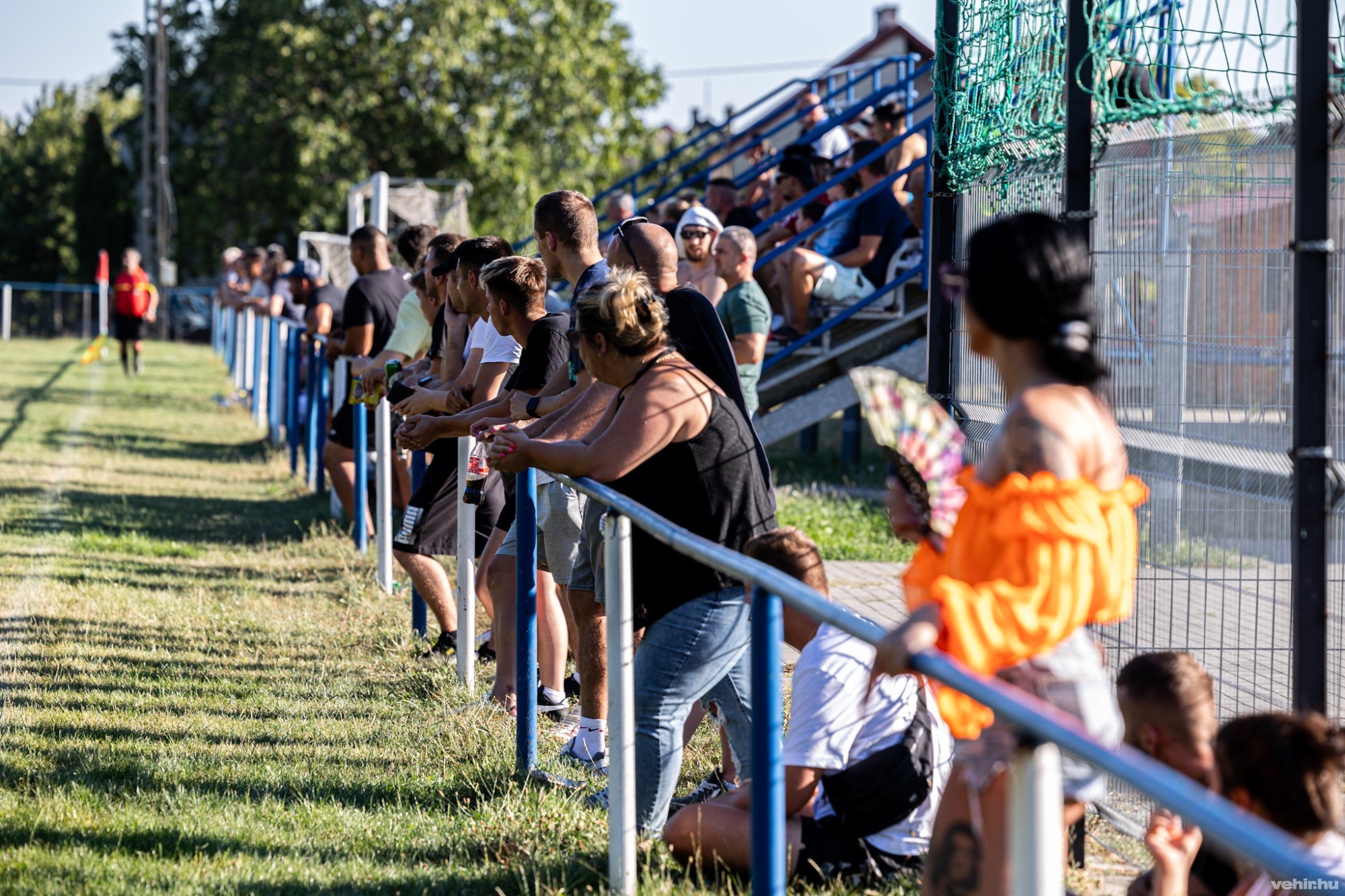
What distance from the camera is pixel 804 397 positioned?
11.0 m

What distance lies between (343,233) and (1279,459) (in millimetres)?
33037

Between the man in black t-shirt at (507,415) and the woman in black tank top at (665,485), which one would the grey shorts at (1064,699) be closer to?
the woman in black tank top at (665,485)

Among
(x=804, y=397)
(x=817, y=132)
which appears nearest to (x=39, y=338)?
(x=817, y=132)

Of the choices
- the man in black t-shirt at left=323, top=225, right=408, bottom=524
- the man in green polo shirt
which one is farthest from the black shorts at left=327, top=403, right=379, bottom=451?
the man in green polo shirt

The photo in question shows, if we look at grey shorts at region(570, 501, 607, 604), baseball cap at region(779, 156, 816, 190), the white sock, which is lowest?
the white sock

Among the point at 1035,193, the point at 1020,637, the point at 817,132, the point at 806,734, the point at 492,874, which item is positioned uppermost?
the point at 817,132

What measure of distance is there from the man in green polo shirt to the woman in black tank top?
3.78 meters

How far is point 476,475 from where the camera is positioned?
5.70m

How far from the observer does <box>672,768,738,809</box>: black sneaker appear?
4.68 metres

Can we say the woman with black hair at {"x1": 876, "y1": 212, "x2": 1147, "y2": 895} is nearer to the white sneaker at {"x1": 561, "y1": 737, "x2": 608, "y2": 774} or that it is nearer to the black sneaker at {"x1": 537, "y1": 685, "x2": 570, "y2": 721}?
the white sneaker at {"x1": 561, "y1": 737, "x2": 608, "y2": 774}

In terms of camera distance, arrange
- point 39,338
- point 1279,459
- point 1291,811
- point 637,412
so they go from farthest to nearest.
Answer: point 39,338, point 637,412, point 1279,459, point 1291,811

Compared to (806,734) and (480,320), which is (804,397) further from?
(806,734)

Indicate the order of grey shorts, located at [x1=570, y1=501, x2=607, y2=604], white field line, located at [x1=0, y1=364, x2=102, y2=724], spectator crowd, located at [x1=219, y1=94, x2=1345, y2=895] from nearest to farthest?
1. spectator crowd, located at [x1=219, y1=94, x2=1345, y2=895]
2. grey shorts, located at [x1=570, y1=501, x2=607, y2=604]
3. white field line, located at [x1=0, y1=364, x2=102, y2=724]

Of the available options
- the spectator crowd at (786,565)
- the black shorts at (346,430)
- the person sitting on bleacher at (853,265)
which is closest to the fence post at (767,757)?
the spectator crowd at (786,565)
